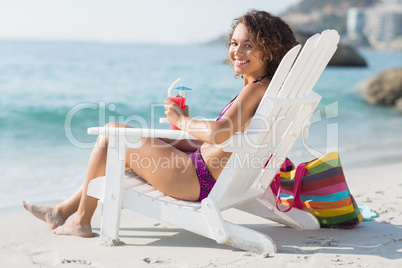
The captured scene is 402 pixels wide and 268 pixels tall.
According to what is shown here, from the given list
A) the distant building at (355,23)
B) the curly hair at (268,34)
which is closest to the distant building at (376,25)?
the distant building at (355,23)

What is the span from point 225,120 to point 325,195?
0.98 m

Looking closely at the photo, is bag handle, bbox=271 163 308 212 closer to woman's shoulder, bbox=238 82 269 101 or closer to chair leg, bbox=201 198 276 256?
chair leg, bbox=201 198 276 256

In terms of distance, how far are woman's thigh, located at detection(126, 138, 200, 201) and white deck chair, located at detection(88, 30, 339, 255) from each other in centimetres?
6

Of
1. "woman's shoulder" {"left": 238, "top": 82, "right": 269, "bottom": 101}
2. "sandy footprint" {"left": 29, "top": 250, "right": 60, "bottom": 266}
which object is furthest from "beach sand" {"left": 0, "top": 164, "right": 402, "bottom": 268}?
"woman's shoulder" {"left": 238, "top": 82, "right": 269, "bottom": 101}

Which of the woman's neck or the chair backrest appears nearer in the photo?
the chair backrest

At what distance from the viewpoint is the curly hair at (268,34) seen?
2.84 m

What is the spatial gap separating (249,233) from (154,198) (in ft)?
1.81

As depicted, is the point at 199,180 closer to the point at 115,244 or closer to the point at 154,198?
the point at 154,198

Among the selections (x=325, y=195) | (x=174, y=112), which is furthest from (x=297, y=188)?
(x=174, y=112)

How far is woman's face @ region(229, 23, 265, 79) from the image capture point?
113 inches

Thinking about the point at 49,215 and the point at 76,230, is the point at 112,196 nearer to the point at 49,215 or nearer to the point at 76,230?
the point at 76,230

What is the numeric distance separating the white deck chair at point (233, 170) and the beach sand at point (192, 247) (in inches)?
5.0

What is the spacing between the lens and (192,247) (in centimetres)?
298

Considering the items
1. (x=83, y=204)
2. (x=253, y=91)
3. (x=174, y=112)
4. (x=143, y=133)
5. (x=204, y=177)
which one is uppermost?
(x=253, y=91)
